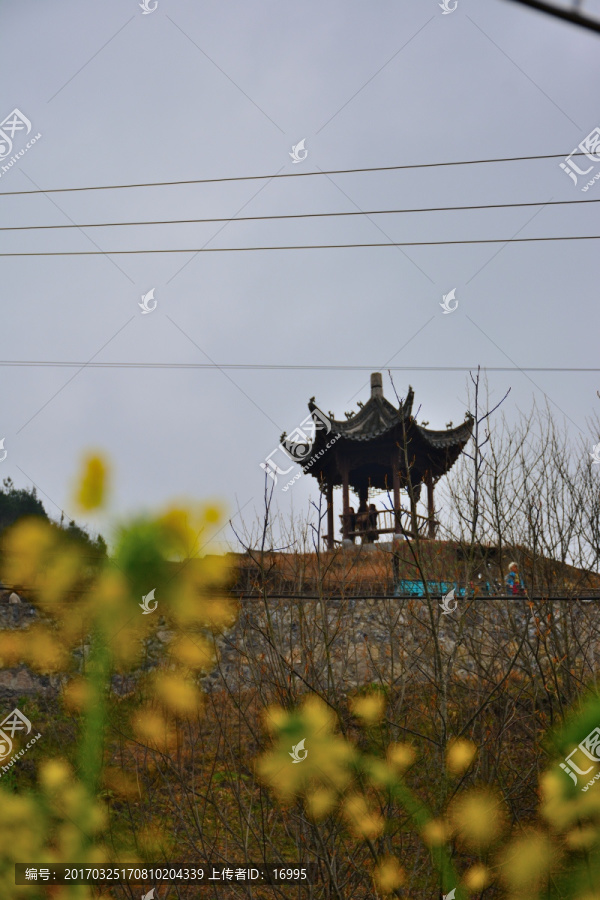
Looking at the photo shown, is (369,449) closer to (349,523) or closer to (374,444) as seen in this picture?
(374,444)

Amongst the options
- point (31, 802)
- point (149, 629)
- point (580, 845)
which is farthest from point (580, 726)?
point (149, 629)

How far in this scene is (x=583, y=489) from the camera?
26.7 ft

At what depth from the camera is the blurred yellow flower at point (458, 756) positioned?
3571 millimetres

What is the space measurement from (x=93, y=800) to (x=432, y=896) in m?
2.17

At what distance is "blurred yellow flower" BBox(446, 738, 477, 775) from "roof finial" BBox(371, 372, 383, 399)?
1180cm

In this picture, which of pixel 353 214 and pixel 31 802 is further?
pixel 31 802

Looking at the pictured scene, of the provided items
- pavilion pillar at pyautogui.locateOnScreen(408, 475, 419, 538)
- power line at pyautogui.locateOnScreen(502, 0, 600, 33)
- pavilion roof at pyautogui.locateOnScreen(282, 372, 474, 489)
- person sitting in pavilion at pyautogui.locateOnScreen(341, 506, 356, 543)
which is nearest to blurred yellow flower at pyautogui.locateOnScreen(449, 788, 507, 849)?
pavilion pillar at pyautogui.locateOnScreen(408, 475, 419, 538)

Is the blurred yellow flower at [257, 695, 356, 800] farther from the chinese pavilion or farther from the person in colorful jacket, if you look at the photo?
the chinese pavilion

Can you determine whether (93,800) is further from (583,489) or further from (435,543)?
(583,489)

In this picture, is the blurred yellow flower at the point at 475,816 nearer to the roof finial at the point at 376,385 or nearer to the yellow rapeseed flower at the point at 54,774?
the yellow rapeseed flower at the point at 54,774

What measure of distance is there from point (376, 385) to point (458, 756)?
12403 millimetres

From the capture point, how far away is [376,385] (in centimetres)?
1564

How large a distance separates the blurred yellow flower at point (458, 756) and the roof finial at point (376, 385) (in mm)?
11802

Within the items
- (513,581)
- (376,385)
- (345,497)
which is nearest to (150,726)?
(513,581)
